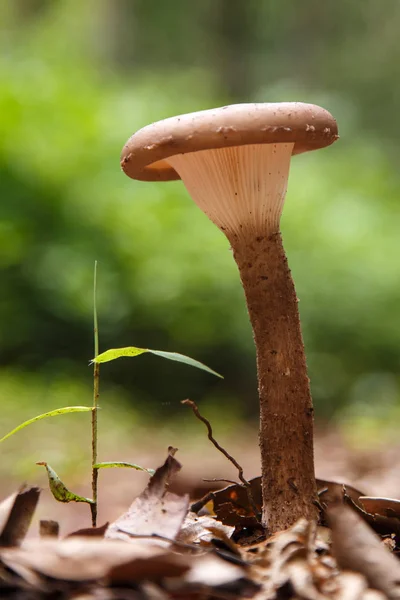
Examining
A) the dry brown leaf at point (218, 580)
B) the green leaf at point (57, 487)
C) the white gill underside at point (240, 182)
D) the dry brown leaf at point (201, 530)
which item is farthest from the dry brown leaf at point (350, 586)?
the white gill underside at point (240, 182)

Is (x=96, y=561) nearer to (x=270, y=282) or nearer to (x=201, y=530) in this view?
(x=201, y=530)

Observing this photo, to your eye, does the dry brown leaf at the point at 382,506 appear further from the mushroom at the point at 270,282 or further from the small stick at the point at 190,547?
the small stick at the point at 190,547

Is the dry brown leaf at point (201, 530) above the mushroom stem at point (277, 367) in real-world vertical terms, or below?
below

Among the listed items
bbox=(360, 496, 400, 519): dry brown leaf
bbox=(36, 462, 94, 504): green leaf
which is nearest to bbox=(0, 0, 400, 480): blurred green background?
bbox=(360, 496, 400, 519): dry brown leaf

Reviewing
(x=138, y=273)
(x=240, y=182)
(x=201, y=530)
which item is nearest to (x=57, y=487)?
(x=201, y=530)

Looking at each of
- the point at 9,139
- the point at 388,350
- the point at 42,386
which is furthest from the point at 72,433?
the point at 388,350
